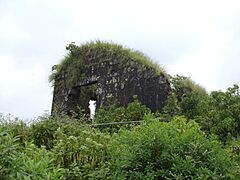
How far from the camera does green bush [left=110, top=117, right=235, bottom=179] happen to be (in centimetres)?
487

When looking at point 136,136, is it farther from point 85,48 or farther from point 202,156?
point 85,48

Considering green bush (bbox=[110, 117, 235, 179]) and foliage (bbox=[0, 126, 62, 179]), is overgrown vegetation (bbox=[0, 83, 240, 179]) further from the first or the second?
foliage (bbox=[0, 126, 62, 179])

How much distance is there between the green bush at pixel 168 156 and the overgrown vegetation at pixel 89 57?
7799 mm

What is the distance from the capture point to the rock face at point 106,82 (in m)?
12.5

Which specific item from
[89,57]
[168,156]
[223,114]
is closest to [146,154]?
[168,156]

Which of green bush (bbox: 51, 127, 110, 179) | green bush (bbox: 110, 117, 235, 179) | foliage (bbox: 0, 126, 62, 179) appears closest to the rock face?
green bush (bbox: 51, 127, 110, 179)

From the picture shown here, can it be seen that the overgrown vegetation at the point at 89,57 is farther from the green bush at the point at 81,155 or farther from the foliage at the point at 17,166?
the foliage at the point at 17,166

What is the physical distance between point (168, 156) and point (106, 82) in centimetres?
874

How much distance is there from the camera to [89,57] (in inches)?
569

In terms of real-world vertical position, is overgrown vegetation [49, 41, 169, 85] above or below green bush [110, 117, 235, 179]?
above

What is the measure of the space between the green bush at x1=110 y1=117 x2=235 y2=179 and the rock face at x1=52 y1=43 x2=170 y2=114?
6.60 m

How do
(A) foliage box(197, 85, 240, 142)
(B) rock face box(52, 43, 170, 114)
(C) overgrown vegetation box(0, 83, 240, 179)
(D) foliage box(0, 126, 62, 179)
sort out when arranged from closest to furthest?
(D) foliage box(0, 126, 62, 179)
(C) overgrown vegetation box(0, 83, 240, 179)
(A) foliage box(197, 85, 240, 142)
(B) rock face box(52, 43, 170, 114)

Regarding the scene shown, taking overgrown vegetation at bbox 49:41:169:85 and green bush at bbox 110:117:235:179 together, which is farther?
overgrown vegetation at bbox 49:41:169:85

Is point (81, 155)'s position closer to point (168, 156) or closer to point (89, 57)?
point (168, 156)
